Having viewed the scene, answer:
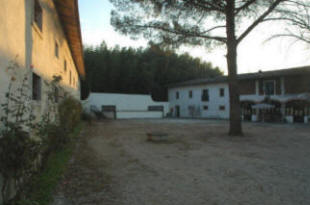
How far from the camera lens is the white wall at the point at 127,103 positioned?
27609mm

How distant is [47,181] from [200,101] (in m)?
28.1

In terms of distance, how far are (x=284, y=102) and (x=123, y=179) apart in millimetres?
21830

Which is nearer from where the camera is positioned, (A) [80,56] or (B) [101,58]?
(A) [80,56]

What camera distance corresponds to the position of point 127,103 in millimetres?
30094

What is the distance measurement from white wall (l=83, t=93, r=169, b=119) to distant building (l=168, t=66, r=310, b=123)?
521 cm

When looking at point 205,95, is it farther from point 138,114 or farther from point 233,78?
point 233,78

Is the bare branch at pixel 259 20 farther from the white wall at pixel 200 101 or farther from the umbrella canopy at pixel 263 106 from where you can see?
the white wall at pixel 200 101

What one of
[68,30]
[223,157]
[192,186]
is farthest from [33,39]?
[223,157]

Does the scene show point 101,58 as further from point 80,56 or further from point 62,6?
point 62,6

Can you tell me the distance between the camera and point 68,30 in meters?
9.16

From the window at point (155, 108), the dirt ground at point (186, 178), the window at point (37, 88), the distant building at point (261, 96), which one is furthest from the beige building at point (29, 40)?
the window at point (155, 108)

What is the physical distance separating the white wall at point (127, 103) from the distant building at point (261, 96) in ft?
17.1

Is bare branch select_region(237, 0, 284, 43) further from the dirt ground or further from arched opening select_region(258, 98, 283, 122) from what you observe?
arched opening select_region(258, 98, 283, 122)

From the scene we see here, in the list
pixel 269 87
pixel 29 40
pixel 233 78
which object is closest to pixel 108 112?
pixel 269 87
